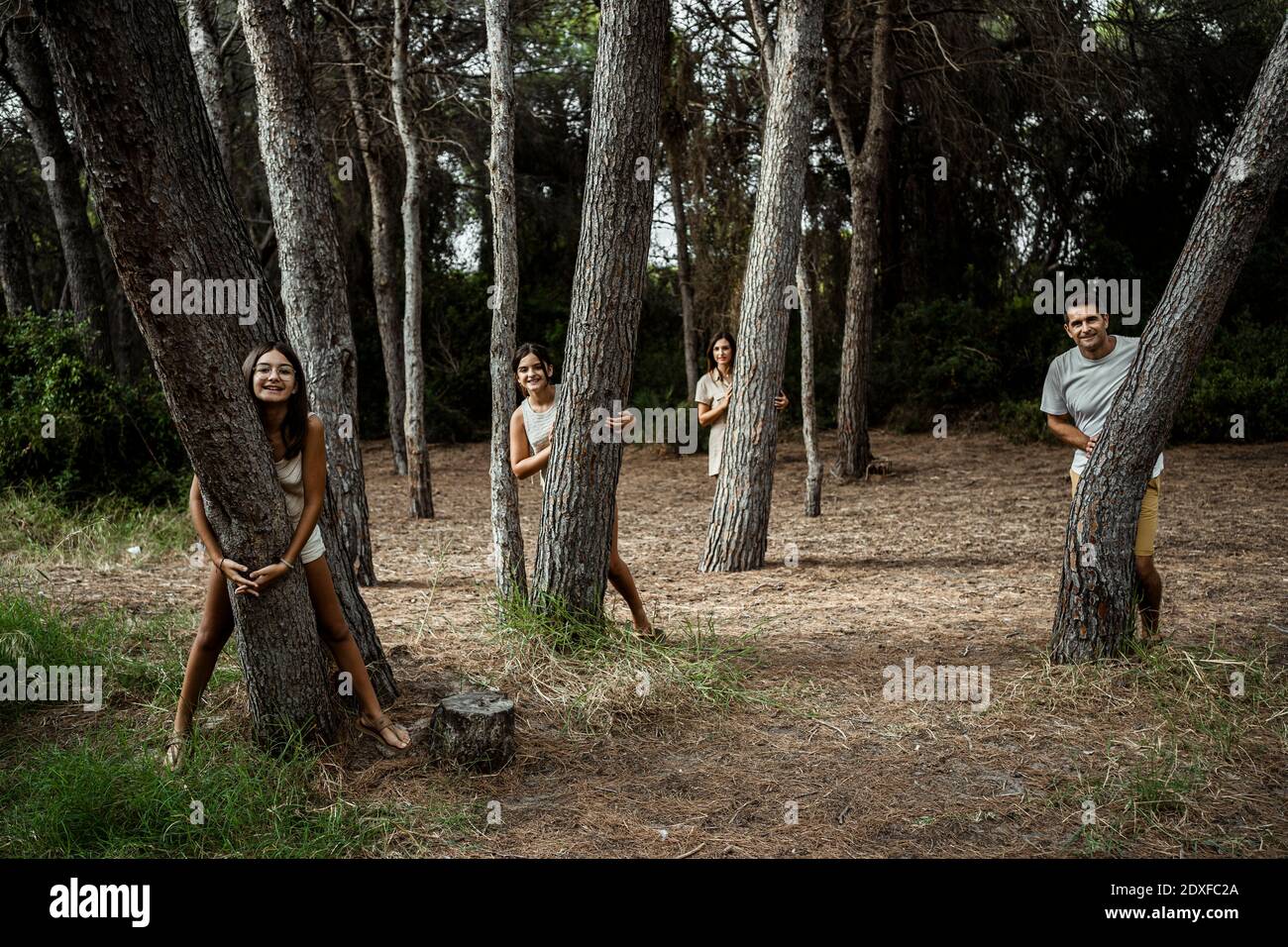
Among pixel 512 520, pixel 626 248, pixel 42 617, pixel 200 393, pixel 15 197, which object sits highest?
pixel 15 197

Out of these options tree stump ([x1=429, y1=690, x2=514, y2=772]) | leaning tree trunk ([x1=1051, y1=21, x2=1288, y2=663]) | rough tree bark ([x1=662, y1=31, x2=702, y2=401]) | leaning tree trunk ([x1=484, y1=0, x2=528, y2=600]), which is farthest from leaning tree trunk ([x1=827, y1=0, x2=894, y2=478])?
A: tree stump ([x1=429, y1=690, x2=514, y2=772])

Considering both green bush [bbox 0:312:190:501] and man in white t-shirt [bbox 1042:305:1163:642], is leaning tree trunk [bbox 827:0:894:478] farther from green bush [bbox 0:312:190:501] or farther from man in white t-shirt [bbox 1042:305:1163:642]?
green bush [bbox 0:312:190:501]

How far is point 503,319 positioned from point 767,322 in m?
2.56

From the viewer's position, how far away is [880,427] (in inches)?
706

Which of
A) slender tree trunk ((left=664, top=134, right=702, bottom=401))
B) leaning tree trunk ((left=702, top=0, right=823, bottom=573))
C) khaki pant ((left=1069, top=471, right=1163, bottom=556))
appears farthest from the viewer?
slender tree trunk ((left=664, top=134, right=702, bottom=401))

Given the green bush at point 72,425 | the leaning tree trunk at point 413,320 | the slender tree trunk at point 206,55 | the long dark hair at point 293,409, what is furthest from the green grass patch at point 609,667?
the green bush at point 72,425

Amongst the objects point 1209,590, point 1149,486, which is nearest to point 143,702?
point 1149,486

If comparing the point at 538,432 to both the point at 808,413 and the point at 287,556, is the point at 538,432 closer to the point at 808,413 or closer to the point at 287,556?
the point at 287,556

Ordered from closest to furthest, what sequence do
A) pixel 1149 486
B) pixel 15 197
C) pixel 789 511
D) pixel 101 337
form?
pixel 1149 486 < pixel 789 511 < pixel 101 337 < pixel 15 197

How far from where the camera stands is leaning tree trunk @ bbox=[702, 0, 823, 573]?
880 centimetres

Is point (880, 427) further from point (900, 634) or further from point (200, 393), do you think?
point (200, 393)

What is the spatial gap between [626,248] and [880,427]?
41.6ft

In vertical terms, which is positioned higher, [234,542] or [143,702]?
[234,542]

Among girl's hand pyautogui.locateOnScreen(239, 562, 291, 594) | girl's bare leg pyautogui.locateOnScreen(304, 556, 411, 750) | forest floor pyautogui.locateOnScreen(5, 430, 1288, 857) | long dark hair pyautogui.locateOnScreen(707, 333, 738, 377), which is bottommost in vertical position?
forest floor pyautogui.locateOnScreen(5, 430, 1288, 857)
